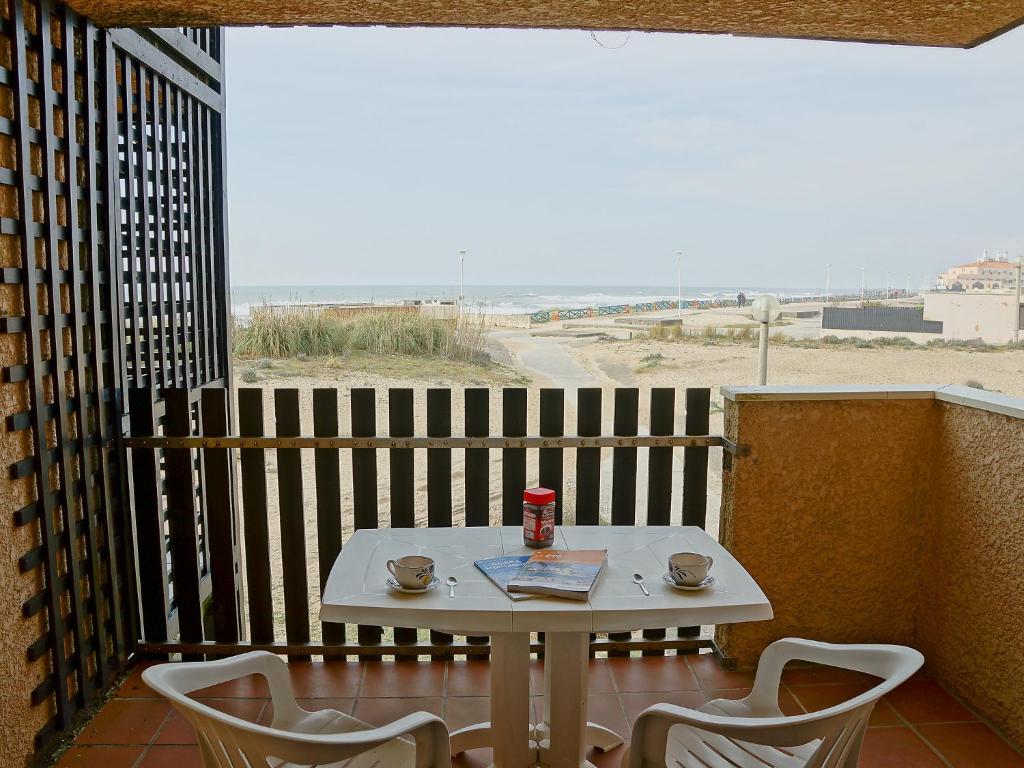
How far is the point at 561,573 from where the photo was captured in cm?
173

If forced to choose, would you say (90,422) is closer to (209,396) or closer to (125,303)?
(209,396)

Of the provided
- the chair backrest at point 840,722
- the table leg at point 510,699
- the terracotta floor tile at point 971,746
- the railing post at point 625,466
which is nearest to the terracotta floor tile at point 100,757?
the table leg at point 510,699

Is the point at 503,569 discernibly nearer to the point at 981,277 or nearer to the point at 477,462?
the point at 477,462

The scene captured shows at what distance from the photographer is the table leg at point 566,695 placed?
70.6 inches

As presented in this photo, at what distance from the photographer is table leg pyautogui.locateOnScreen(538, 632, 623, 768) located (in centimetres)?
179

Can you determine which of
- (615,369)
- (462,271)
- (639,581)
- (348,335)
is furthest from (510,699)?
(462,271)

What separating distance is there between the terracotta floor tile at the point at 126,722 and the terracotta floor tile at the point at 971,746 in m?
2.47

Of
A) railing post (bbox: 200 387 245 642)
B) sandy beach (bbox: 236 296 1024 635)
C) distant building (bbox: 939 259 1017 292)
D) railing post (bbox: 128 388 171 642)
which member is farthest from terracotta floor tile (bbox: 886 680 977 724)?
distant building (bbox: 939 259 1017 292)

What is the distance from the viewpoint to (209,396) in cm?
264

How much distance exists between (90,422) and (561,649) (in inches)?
69.5

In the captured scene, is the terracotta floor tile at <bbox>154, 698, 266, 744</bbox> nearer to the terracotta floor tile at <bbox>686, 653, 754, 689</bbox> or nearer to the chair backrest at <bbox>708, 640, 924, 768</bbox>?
the terracotta floor tile at <bbox>686, 653, 754, 689</bbox>

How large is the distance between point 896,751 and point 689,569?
3.96ft

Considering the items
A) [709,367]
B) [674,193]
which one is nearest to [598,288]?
[674,193]

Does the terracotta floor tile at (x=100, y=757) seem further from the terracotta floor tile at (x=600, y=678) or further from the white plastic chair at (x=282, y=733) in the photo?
the terracotta floor tile at (x=600, y=678)
